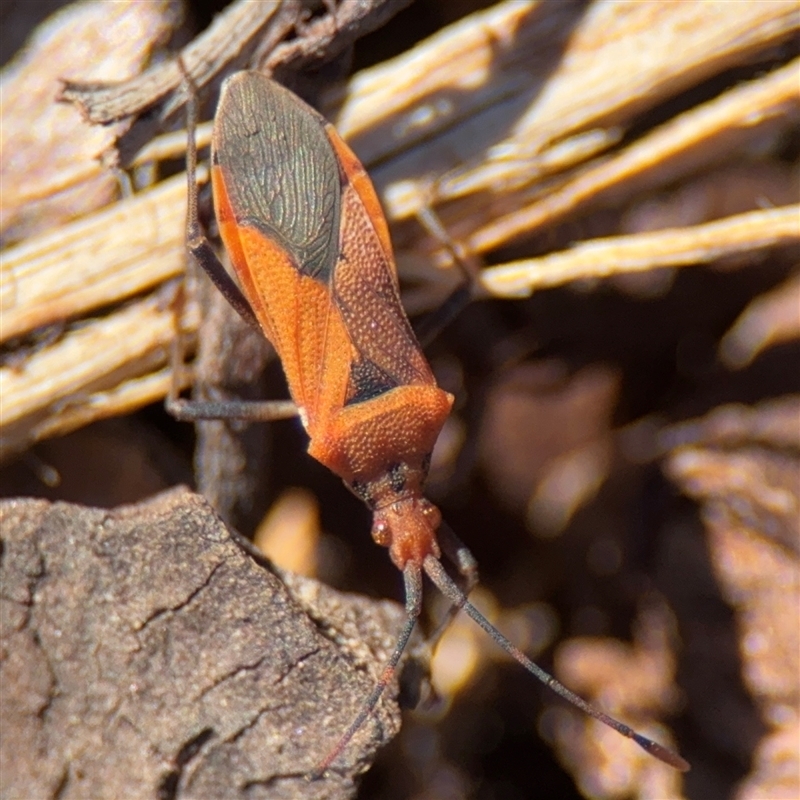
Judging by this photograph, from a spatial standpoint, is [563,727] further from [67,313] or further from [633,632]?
[67,313]

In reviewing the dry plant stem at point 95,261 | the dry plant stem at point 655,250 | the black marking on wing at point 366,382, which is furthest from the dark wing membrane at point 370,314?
the dry plant stem at point 95,261

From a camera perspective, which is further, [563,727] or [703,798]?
[563,727]

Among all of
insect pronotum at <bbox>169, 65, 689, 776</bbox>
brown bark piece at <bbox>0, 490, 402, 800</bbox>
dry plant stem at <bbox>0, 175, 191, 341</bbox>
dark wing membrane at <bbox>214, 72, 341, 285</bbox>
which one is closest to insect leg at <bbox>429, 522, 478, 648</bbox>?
insect pronotum at <bbox>169, 65, 689, 776</bbox>

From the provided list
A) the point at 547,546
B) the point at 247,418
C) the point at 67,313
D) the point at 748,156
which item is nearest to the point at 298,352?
the point at 247,418

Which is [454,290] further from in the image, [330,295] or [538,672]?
[538,672]

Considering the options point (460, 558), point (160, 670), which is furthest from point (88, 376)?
point (460, 558)

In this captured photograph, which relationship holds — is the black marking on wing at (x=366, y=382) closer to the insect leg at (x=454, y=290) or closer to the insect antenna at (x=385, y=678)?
the insect leg at (x=454, y=290)
